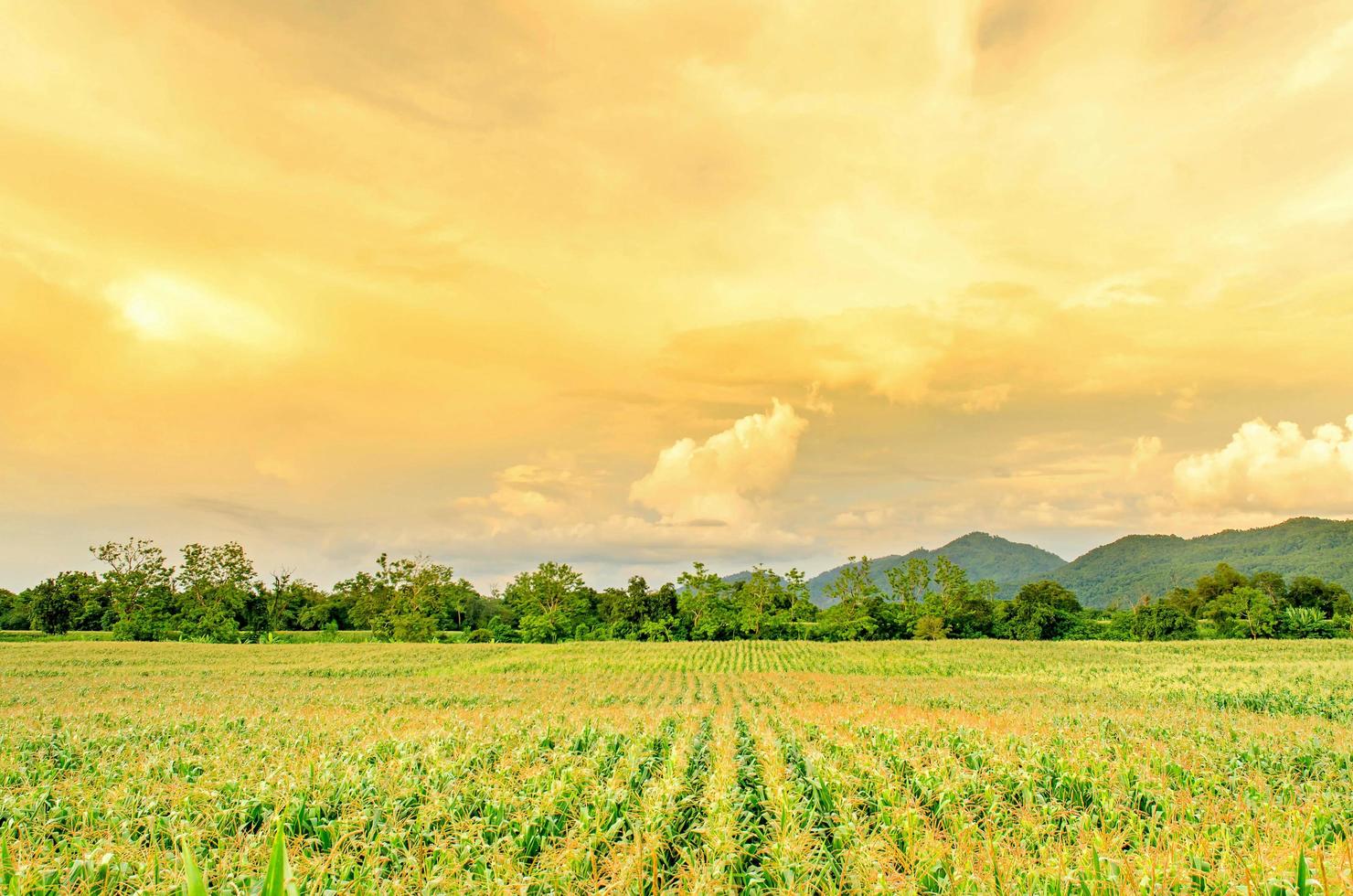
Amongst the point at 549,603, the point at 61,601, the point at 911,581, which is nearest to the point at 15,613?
the point at 61,601

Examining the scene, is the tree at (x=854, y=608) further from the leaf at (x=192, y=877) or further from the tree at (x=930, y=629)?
the leaf at (x=192, y=877)

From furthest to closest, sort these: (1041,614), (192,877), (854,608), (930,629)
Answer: (854,608)
(1041,614)
(930,629)
(192,877)

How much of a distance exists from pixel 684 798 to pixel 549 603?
10380 centimetres

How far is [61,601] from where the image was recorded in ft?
333

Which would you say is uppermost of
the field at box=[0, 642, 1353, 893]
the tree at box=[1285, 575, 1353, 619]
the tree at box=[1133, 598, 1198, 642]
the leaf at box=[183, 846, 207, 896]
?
the leaf at box=[183, 846, 207, 896]

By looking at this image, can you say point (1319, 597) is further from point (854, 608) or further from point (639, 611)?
point (639, 611)

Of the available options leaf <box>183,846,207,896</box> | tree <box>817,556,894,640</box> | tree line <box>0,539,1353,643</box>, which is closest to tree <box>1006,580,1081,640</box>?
tree line <box>0,539,1353,643</box>

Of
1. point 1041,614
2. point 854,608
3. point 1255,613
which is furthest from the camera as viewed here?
point 854,608

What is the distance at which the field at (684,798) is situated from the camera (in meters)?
7.24

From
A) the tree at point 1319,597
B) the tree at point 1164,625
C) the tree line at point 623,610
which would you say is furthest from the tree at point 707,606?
the tree at point 1319,597

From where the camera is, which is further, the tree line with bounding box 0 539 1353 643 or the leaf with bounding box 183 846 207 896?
the tree line with bounding box 0 539 1353 643

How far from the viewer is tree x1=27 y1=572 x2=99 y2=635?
330ft

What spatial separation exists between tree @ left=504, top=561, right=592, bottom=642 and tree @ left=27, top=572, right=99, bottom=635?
64.7 meters

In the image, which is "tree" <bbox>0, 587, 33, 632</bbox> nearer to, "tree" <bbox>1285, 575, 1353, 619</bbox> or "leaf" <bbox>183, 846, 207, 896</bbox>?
"leaf" <bbox>183, 846, 207, 896</bbox>
